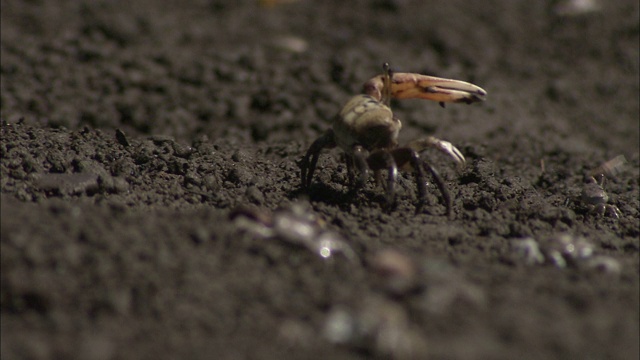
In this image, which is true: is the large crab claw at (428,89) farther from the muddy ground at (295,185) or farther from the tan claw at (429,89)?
the muddy ground at (295,185)

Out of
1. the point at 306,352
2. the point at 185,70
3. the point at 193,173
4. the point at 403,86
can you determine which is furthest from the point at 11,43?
the point at 306,352

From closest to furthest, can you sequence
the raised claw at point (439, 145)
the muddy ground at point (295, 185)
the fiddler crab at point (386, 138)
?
1. the muddy ground at point (295, 185)
2. the fiddler crab at point (386, 138)
3. the raised claw at point (439, 145)

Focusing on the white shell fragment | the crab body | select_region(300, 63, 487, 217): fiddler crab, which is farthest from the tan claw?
the white shell fragment

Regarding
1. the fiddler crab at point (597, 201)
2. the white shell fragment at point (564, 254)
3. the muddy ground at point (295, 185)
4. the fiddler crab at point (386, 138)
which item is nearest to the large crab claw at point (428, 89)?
the fiddler crab at point (386, 138)

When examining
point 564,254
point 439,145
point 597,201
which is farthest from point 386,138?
point 597,201

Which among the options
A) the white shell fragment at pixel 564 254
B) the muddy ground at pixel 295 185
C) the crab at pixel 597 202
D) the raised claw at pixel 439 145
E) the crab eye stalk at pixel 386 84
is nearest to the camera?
the muddy ground at pixel 295 185

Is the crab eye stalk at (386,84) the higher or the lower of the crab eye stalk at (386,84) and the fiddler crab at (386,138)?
the higher

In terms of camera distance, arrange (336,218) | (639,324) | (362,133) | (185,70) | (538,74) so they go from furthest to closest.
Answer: (538,74) → (185,70) → (362,133) → (336,218) → (639,324)

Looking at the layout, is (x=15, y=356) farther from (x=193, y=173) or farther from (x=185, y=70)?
(x=185, y=70)
